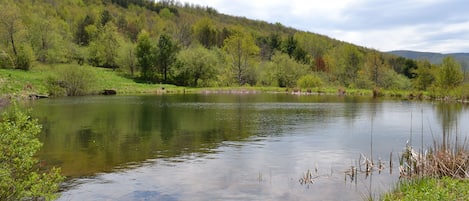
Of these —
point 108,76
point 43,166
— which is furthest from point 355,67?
point 43,166

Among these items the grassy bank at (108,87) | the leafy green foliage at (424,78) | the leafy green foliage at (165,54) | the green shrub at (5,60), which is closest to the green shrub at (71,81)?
the grassy bank at (108,87)

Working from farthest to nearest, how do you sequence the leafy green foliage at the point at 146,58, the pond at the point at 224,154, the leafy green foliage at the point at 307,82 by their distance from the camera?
1. the leafy green foliage at the point at 146,58
2. the leafy green foliage at the point at 307,82
3. the pond at the point at 224,154

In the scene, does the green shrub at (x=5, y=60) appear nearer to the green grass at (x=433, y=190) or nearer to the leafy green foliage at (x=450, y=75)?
the green grass at (x=433, y=190)

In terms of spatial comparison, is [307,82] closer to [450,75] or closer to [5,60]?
[450,75]

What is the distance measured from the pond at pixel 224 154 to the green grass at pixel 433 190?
1.24 meters

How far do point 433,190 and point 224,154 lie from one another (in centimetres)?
996

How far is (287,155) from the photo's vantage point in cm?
1831

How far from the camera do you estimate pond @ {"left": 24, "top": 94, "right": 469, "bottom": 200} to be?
42.5 feet

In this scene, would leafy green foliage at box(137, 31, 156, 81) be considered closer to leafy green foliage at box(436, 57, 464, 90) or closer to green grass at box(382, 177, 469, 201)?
leafy green foliage at box(436, 57, 464, 90)

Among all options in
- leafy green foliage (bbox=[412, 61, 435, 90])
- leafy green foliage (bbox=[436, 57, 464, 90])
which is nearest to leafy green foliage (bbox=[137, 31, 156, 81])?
leafy green foliage (bbox=[412, 61, 435, 90])

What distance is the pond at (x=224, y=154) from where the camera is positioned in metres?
13.0

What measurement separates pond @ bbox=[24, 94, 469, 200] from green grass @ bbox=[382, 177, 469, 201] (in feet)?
4.06

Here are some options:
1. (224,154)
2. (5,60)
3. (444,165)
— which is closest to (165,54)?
(5,60)

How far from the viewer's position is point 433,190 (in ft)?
33.2
